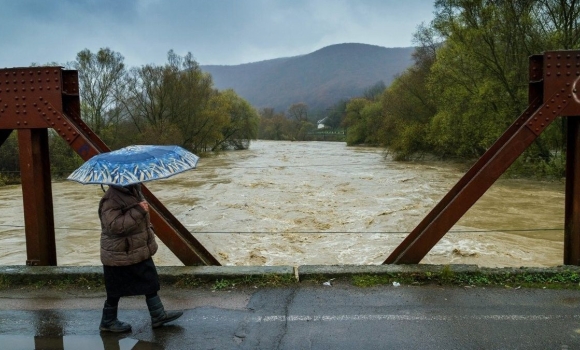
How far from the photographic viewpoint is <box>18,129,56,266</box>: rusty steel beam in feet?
18.0

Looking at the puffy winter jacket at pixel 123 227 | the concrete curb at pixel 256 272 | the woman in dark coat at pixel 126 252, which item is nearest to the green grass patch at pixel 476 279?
the concrete curb at pixel 256 272

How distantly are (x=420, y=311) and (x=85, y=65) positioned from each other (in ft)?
143

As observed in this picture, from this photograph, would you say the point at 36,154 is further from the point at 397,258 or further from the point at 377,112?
the point at 377,112

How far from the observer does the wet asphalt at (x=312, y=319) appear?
3955 millimetres

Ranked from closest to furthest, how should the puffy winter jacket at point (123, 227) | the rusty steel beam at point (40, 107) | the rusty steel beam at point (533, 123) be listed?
the puffy winter jacket at point (123, 227), the rusty steel beam at point (533, 123), the rusty steel beam at point (40, 107)

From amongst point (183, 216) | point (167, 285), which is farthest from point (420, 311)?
point (183, 216)

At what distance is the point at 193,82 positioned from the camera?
5228cm

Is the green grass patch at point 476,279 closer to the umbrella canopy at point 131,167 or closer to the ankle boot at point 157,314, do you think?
the ankle boot at point 157,314

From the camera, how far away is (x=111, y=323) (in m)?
4.23

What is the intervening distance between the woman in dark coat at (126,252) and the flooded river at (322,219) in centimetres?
467

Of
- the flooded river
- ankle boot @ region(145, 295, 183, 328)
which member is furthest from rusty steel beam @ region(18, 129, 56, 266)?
the flooded river

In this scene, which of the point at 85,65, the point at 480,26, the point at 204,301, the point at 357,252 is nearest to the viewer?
the point at 204,301

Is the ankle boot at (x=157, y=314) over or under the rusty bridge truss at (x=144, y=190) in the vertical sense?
under

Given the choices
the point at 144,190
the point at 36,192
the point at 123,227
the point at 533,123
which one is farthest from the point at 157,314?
the point at 533,123
